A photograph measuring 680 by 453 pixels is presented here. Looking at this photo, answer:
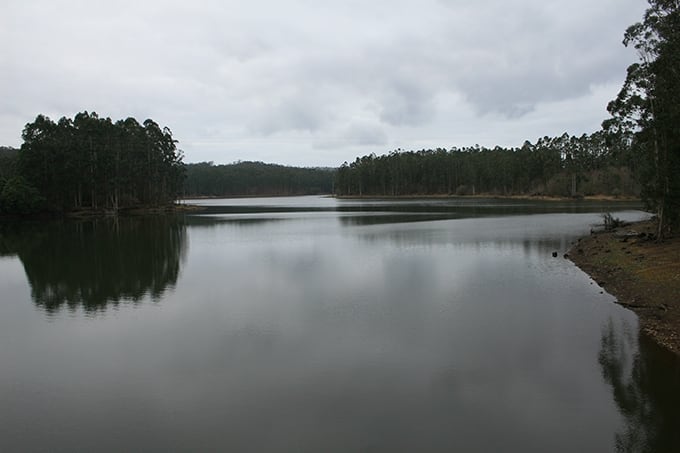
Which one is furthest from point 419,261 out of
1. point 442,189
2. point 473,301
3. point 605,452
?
point 442,189

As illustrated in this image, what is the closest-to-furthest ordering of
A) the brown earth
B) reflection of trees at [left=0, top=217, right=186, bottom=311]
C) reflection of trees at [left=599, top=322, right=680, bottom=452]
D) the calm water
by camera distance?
1. reflection of trees at [left=599, top=322, right=680, bottom=452]
2. the calm water
3. the brown earth
4. reflection of trees at [left=0, top=217, right=186, bottom=311]

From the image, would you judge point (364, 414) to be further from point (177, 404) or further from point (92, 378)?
point (92, 378)

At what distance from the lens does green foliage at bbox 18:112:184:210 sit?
56312 mm

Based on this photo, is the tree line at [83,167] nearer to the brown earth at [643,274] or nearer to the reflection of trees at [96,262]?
the reflection of trees at [96,262]

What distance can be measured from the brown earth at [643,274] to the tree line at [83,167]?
173 feet

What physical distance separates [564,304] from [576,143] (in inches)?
3839

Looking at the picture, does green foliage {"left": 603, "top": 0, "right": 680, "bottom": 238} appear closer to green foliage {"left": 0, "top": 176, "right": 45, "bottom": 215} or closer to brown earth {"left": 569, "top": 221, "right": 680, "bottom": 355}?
brown earth {"left": 569, "top": 221, "right": 680, "bottom": 355}

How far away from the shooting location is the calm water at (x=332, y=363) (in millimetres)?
7582

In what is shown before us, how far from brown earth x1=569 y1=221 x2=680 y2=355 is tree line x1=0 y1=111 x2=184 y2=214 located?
52.7 meters

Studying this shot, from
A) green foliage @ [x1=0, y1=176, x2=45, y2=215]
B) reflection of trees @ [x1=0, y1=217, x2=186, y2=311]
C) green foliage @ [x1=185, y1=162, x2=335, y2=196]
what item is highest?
green foliage @ [x1=185, y1=162, x2=335, y2=196]

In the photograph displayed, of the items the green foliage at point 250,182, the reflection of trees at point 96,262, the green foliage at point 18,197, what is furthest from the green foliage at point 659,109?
the green foliage at point 250,182

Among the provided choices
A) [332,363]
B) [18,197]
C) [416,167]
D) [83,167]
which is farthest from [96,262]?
[416,167]

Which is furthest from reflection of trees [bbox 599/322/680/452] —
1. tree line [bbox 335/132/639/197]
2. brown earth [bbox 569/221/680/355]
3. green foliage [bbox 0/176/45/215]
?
tree line [bbox 335/132/639/197]

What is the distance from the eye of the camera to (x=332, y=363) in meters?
10.3
